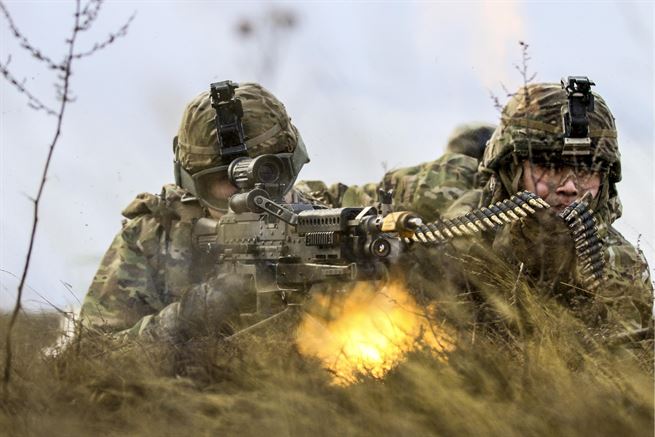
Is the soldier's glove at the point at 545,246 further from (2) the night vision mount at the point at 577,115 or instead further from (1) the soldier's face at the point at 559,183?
(2) the night vision mount at the point at 577,115

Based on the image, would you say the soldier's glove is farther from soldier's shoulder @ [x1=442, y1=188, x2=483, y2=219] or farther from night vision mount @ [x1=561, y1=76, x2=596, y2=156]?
soldier's shoulder @ [x1=442, y1=188, x2=483, y2=219]

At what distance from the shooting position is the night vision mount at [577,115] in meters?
6.61

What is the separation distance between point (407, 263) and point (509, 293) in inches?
26.2

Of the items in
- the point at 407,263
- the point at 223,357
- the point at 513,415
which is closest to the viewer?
the point at 513,415

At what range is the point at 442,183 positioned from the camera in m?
9.78

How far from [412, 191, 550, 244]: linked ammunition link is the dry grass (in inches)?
31.6

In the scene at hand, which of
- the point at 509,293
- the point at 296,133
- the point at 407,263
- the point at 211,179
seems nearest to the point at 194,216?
the point at 211,179

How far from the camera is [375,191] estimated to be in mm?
10180

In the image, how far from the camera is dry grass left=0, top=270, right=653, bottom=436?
435cm

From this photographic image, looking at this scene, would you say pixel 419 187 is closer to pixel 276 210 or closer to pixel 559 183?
pixel 559 183

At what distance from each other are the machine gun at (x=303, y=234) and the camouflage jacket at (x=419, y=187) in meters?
2.24

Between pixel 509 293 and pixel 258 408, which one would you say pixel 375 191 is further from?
pixel 258 408

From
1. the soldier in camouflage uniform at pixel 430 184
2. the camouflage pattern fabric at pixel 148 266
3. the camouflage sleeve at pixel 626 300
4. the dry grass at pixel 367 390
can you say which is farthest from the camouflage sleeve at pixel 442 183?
the dry grass at pixel 367 390

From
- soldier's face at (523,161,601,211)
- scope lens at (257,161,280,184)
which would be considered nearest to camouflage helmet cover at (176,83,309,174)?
scope lens at (257,161,280,184)
